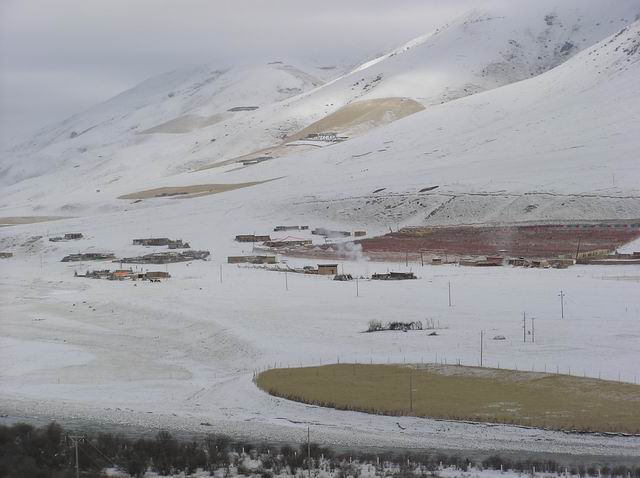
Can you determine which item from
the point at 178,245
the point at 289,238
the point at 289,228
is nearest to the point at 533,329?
the point at 178,245

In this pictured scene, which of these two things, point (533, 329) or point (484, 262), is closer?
point (533, 329)

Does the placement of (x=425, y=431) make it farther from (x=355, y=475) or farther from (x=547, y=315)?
(x=547, y=315)

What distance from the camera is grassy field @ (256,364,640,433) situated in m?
28.0

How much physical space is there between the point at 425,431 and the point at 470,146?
3871 inches

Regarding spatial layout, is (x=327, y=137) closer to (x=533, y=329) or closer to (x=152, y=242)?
(x=152, y=242)

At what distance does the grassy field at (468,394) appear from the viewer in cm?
2802

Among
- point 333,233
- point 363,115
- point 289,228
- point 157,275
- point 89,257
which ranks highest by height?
point 363,115

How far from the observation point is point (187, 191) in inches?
5064

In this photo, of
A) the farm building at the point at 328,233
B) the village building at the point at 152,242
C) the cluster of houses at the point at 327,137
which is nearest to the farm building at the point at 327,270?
the village building at the point at 152,242

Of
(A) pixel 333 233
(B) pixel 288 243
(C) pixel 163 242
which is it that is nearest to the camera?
(B) pixel 288 243

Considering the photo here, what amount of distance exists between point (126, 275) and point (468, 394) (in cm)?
3731

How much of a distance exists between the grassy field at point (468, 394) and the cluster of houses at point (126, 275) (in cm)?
2901

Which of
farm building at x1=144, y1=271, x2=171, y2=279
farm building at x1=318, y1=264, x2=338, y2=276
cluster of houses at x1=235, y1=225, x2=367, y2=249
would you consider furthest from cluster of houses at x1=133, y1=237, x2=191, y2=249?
farm building at x1=318, y1=264, x2=338, y2=276

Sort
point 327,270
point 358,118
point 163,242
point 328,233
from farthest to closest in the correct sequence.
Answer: point 358,118, point 328,233, point 163,242, point 327,270
